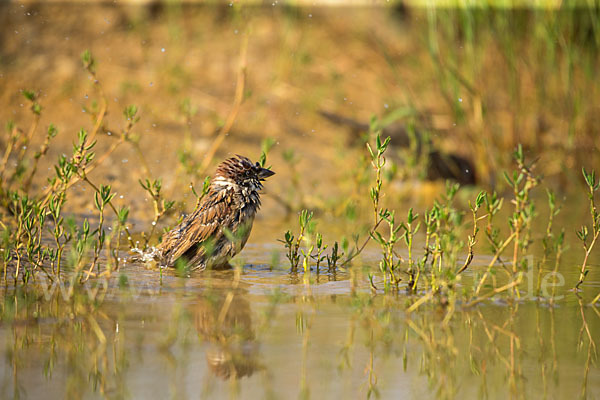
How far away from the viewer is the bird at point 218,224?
18.6 ft

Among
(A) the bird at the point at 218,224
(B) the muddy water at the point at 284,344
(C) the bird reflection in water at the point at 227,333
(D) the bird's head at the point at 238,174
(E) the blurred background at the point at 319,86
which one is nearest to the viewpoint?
(B) the muddy water at the point at 284,344

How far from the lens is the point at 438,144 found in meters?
8.80

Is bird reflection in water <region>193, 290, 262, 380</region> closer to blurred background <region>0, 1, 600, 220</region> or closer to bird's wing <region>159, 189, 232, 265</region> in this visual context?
bird's wing <region>159, 189, 232, 265</region>

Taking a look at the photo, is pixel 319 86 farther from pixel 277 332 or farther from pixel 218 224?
pixel 277 332

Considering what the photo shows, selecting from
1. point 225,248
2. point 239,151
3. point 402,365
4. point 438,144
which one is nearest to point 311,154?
point 239,151

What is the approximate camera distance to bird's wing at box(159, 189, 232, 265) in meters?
5.70

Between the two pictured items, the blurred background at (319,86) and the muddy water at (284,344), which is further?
the blurred background at (319,86)

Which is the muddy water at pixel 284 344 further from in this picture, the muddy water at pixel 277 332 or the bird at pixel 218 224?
the bird at pixel 218 224

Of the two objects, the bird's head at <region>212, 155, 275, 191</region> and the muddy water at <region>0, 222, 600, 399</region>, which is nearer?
the muddy water at <region>0, 222, 600, 399</region>

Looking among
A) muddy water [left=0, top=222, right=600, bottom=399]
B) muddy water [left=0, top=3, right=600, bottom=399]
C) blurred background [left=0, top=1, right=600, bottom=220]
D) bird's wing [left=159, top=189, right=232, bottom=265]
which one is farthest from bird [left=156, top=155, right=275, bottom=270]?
blurred background [left=0, top=1, right=600, bottom=220]

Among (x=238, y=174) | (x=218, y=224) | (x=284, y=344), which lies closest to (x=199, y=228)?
(x=218, y=224)

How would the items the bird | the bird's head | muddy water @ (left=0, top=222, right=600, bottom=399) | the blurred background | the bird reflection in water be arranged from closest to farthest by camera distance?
1. muddy water @ (left=0, top=222, right=600, bottom=399)
2. the bird reflection in water
3. the bird
4. the bird's head
5. the blurred background

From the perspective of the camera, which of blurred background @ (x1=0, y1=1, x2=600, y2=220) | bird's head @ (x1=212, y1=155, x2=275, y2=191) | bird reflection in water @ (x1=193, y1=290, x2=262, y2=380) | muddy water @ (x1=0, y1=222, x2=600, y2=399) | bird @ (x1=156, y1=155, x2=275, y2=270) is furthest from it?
blurred background @ (x1=0, y1=1, x2=600, y2=220)

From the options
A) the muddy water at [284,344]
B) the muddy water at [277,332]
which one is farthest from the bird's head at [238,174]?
the muddy water at [284,344]
